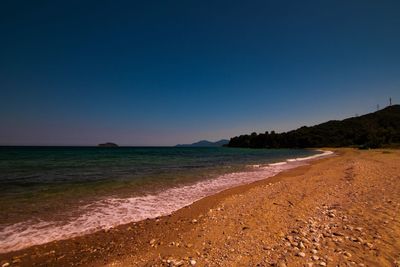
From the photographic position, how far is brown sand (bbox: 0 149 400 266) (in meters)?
5.27

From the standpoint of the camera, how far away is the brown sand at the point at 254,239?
17.3ft

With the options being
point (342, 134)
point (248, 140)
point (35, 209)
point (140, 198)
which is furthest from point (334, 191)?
point (248, 140)

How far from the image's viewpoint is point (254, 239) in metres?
6.38

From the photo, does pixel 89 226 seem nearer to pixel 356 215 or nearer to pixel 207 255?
pixel 207 255

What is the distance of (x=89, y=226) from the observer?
8.75 metres

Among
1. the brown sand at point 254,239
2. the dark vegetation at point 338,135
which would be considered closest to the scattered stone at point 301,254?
the brown sand at point 254,239

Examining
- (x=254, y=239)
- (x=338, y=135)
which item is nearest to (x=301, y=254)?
(x=254, y=239)

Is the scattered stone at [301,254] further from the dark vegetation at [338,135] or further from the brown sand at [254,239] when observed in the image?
the dark vegetation at [338,135]

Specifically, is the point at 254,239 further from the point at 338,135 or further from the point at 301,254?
the point at 338,135

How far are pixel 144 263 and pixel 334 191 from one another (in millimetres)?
10634

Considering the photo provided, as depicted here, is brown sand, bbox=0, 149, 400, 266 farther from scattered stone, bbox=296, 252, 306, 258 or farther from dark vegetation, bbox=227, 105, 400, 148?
dark vegetation, bbox=227, 105, 400, 148

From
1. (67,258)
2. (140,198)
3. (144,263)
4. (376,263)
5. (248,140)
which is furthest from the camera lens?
(248,140)

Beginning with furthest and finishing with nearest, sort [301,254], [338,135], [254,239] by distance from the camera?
[338,135]
[254,239]
[301,254]

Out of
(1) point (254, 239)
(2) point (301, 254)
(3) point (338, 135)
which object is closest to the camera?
(2) point (301, 254)
